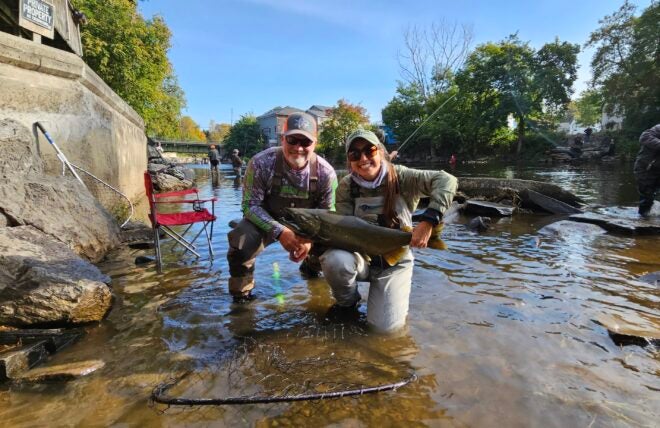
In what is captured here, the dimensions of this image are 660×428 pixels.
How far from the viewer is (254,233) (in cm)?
414

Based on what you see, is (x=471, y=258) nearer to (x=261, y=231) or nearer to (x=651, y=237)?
(x=261, y=231)

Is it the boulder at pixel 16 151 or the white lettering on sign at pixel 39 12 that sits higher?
the white lettering on sign at pixel 39 12

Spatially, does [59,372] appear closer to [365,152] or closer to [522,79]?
[365,152]

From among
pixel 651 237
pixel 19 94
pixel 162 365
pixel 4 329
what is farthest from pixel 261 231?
pixel 651 237

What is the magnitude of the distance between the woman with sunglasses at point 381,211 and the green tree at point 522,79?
4403 cm

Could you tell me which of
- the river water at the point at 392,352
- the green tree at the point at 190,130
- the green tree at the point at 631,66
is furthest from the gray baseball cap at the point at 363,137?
the green tree at the point at 190,130

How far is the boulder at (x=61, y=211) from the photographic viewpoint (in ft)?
14.8

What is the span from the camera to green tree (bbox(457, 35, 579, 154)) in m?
40.5

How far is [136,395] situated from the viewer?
249cm

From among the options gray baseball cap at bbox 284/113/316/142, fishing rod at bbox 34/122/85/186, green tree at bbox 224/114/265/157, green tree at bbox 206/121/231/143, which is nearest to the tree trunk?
gray baseball cap at bbox 284/113/316/142

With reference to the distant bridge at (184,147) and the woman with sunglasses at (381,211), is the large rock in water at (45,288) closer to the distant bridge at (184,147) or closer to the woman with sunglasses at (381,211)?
the woman with sunglasses at (381,211)

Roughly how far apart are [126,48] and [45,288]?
26.4 m

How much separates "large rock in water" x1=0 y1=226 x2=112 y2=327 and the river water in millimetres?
242

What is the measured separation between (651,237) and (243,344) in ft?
26.5
